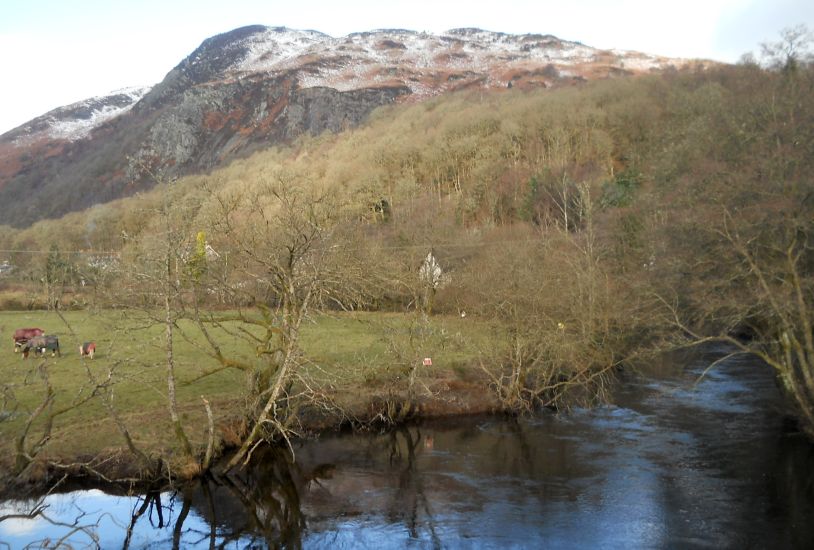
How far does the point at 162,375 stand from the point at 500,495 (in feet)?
43.7

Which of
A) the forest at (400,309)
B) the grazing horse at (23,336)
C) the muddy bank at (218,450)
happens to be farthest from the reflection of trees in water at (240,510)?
the grazing horse at (23,336)

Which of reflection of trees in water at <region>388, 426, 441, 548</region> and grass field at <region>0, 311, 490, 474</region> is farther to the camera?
grass field at <region>0, 311, 490, 474</region>

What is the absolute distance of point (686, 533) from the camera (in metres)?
13.8

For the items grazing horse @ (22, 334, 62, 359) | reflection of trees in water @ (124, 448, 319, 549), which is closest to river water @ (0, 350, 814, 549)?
reflection of trees in water @ (124, 448, 319, 549)

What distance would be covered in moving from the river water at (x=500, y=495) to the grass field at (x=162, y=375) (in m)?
1.93

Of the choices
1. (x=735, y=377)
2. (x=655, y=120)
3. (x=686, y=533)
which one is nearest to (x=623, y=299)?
(x=735, y=377)

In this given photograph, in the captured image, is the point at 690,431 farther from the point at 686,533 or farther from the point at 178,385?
the point at 178,385

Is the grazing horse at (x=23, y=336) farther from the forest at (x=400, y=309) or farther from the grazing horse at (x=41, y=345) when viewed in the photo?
the forest at (x=400, y=309)

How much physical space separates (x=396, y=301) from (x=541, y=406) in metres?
15.4

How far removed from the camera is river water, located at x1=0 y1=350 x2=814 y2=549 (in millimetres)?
13898

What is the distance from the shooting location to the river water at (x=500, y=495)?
13898mm

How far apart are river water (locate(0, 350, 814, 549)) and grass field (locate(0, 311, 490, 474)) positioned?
75.9 inches

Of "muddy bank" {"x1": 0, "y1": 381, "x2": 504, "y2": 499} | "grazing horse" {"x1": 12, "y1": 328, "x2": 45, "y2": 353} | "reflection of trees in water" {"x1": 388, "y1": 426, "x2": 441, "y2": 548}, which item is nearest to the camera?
"reflection of trees in water" {"x1": 388, "y1": 426, "x2": 441, "y2": 548}

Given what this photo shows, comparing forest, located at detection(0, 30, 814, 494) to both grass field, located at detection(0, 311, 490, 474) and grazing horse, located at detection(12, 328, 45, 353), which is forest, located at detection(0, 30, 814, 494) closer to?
grass field, located at detection(0, 311, 490, 474)
